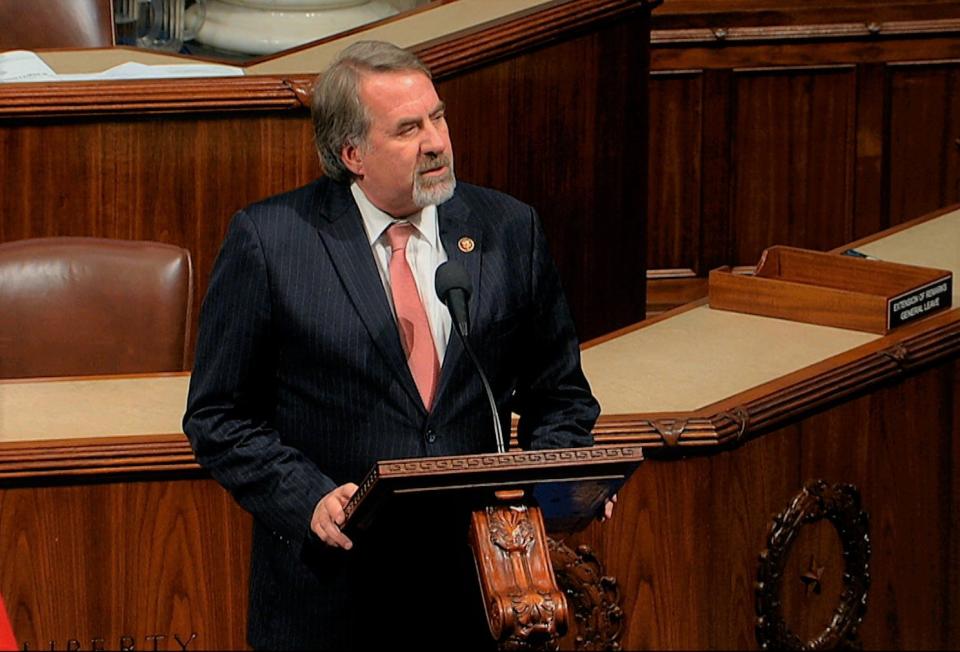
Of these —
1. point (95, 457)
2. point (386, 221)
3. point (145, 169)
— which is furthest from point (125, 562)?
point (145, 169)

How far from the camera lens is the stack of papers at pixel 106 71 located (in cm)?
438

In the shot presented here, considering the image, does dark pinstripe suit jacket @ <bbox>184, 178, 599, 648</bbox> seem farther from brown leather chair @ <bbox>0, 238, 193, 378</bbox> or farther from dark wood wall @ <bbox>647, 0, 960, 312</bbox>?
dark wood wall @ <bbox>647, 0, 960, 312</bbox>

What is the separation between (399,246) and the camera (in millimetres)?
2535

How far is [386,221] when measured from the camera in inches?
99.6

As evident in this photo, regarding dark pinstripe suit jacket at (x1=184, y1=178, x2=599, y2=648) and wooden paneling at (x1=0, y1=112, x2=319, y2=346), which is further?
wooden paneling at (x1=0, y1=112, x2=319, y2=346)

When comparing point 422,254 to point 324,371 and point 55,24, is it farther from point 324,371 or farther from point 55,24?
point 55,24

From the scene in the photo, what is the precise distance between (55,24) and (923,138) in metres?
2.68

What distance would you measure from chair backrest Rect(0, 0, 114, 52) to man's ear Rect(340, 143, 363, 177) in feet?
9.71

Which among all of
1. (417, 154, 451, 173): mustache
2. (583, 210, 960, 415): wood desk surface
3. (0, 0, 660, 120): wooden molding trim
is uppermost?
(417, 154, 451, 173): mustache

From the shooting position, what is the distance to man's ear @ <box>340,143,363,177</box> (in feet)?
8.18

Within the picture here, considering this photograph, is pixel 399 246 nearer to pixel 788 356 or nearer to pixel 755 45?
pixel 788 356

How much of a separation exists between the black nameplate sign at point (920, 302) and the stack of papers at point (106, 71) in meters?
1.64

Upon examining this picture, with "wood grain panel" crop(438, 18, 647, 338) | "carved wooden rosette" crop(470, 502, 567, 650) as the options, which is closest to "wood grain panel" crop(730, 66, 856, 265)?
"wood grain panel" crop(438, 18, 647, 338)

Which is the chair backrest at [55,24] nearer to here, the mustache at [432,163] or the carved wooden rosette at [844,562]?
the carved wooden rosette at [844,562]
